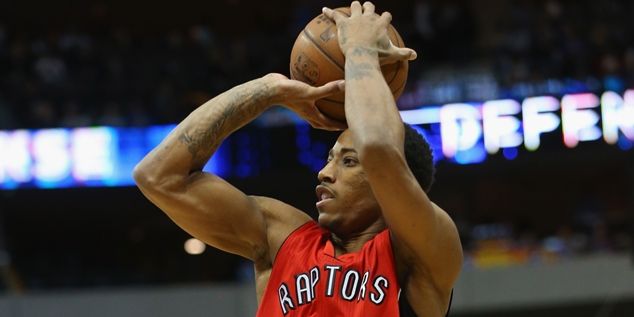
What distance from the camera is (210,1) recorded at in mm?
20719

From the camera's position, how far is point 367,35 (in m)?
3.44

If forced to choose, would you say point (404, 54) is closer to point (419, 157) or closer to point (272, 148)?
point (419, 157)

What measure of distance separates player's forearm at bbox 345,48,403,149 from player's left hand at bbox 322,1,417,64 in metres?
0.04

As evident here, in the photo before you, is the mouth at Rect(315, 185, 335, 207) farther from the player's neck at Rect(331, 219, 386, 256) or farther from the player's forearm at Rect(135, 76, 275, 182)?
the player's forearm at Rect(135, 76, 275, 182)

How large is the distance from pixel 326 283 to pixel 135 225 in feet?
46.4

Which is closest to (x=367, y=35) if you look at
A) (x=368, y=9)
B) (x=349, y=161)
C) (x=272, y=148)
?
(x=368, y=9)

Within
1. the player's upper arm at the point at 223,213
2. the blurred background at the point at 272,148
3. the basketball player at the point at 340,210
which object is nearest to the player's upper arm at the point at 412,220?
the basketball player at the point at 340,210

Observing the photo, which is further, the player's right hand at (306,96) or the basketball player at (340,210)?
the player's right hand at (306,96)

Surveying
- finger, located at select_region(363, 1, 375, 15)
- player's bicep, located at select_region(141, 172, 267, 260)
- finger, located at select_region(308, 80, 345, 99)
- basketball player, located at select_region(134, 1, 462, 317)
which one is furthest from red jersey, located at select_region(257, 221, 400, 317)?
finger, located at select_region(363, 1, 375, 15)

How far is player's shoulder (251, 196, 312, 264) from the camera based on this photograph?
3699mm

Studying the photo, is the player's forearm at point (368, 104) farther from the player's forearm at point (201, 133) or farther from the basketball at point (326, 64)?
the player's forearm at point (201, 133)

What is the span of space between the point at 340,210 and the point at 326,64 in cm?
49

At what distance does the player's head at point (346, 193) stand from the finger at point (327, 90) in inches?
7.6

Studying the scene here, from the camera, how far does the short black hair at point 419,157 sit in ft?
12.0
